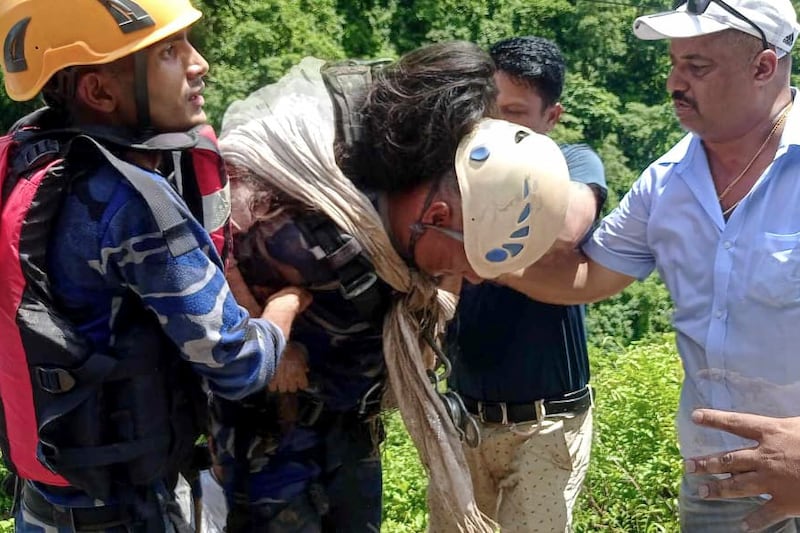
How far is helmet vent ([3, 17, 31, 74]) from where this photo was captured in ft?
5.96

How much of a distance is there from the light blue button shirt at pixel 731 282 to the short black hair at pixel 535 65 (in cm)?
64

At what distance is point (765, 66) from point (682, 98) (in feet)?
0.71

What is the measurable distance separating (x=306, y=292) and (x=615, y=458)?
2.50m

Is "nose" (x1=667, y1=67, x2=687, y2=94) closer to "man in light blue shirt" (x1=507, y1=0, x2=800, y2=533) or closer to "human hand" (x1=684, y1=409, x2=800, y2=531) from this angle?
"man in light blue shirt" (x1=507, y1=0, x2=800, y2=533)

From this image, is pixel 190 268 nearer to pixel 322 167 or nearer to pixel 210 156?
pixel 210 156

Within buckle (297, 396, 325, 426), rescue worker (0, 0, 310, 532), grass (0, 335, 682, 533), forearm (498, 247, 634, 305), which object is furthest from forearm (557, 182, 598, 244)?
grass (0, 335, 682, 533)

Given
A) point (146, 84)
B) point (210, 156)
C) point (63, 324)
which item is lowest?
point (63, 324)

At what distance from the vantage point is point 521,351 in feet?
10.0

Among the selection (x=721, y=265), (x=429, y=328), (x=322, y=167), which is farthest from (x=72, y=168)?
(x=721, y=265)

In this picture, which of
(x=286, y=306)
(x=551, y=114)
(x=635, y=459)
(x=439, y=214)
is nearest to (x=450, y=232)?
(x=439, y=214)

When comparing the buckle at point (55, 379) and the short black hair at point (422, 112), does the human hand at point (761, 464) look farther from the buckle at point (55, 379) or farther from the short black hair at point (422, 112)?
the buckle at point (55, 379)

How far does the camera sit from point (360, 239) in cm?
215

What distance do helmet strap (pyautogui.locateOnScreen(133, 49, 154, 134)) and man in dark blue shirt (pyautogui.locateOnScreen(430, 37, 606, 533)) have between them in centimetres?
142

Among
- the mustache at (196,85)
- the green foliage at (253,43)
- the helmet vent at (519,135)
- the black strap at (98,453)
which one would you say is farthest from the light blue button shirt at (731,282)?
the green foliage at (253,43)
